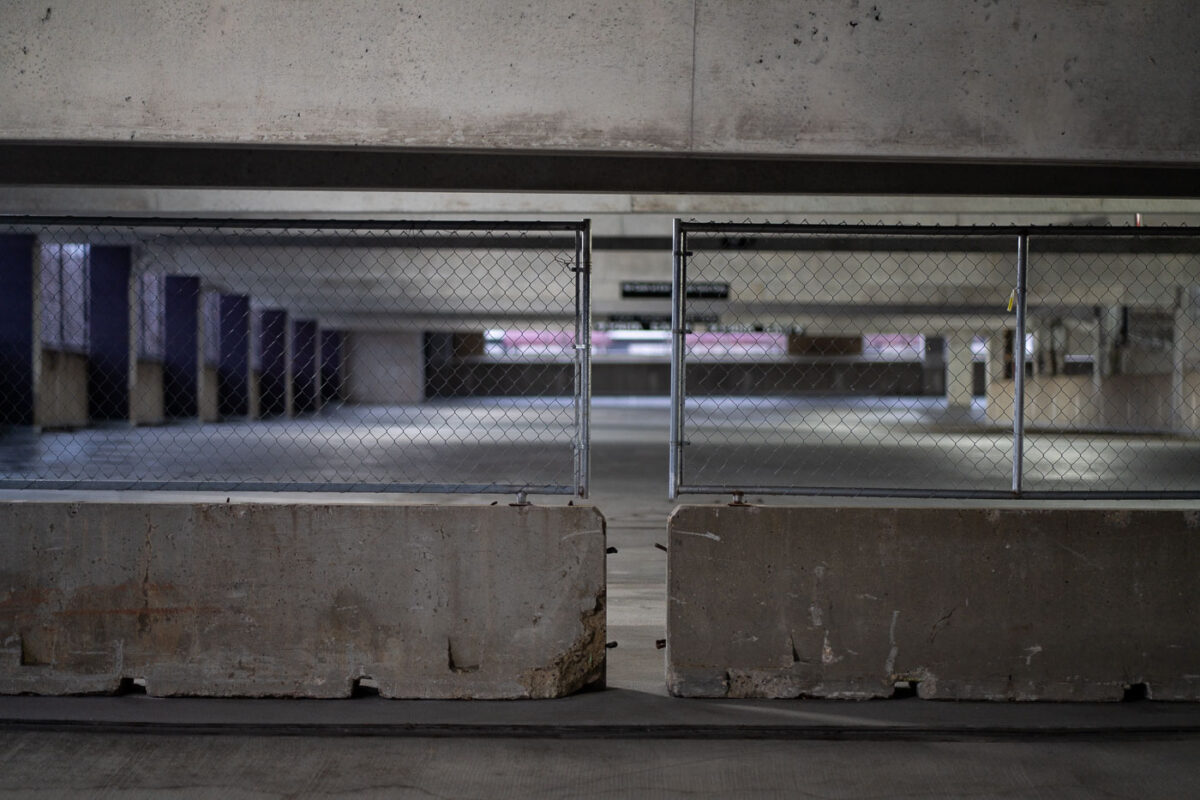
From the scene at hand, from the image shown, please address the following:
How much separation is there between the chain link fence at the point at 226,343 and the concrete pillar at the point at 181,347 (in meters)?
0.05

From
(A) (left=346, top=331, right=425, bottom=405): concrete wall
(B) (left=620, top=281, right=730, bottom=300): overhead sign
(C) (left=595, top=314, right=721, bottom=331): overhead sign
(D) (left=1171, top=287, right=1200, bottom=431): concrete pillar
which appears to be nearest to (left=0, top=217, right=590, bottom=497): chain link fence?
(B) (left=620, top=281, right=730, bottom=300): overhead sign

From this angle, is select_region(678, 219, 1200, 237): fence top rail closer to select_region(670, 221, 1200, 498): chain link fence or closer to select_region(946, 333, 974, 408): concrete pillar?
select_region(670, 221, 1200, 498): chain link fence

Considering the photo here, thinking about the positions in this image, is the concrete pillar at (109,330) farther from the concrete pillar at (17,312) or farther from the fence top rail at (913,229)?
the fence top rail at (913,229)

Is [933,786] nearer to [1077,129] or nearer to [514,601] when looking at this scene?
[514,601]

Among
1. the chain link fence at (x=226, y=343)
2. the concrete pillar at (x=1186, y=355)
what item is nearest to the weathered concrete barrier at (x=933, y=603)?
the chain link fence at (x=226, y=343)

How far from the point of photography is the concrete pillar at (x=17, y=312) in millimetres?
20734

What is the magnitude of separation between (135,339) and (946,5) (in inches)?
936

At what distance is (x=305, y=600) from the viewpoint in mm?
4941

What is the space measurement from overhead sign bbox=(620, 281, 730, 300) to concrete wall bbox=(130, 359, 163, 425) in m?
11.8

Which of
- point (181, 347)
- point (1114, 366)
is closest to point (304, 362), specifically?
point (181, 347)

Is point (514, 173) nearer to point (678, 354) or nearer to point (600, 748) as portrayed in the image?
point (678, 354)

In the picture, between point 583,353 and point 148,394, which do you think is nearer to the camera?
point 583,353

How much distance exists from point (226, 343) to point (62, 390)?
8561 mm

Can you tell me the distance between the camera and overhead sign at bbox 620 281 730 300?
22.1 meters
